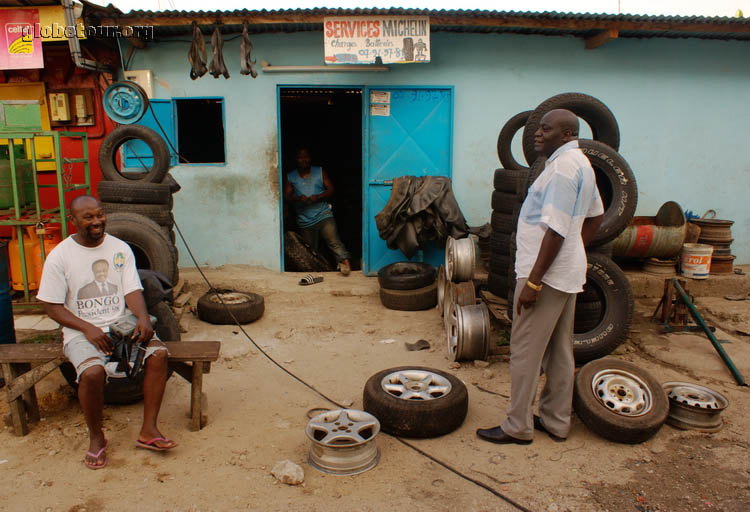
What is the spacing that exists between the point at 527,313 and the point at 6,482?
11.4 ft

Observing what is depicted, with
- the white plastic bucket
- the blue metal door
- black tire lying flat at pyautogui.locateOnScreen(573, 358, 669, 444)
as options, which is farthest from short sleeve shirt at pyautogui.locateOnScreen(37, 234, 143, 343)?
the white plastic bucket

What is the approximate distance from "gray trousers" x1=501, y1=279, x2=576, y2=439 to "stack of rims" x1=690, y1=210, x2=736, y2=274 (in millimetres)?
5502

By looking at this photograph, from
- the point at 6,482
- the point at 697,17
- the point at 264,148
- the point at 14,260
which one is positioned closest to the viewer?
the point at 6,482

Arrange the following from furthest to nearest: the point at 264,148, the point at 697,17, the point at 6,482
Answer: the point at 264,148 → the point at 697,17 → the point at 6,482

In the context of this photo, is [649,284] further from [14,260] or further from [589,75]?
[14,260]

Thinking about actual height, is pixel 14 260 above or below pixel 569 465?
above

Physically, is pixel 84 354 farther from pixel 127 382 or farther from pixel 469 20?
pixel 469 20

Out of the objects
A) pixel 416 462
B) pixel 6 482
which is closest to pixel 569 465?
pixel 416 462

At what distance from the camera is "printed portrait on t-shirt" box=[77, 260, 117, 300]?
12.6 feet

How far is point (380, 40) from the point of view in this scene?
293 inches

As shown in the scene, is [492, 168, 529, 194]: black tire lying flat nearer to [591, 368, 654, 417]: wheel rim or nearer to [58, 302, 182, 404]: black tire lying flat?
[591, 368, 654, 417]: wheel rim

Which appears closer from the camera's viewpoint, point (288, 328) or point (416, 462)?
point (416, 462)

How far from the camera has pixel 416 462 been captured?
11.9 feet

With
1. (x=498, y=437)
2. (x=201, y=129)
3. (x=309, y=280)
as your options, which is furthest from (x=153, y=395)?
(x=201, y=129)
